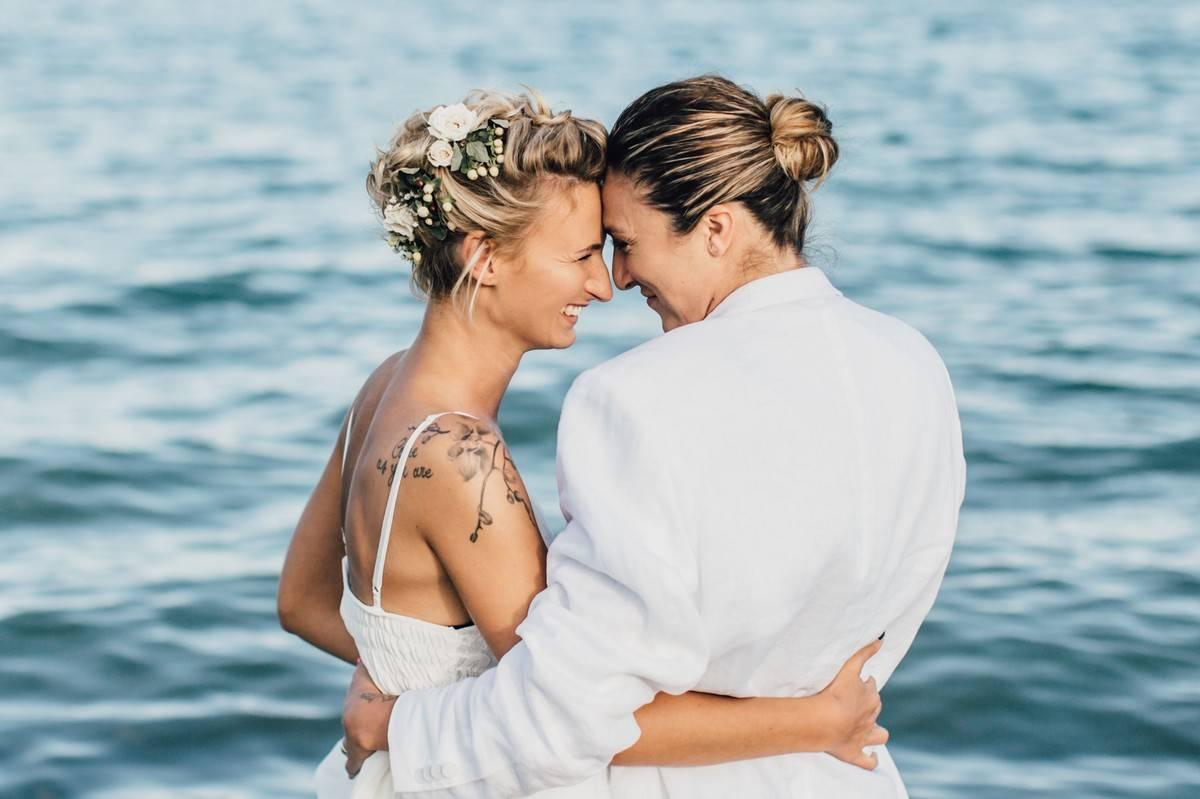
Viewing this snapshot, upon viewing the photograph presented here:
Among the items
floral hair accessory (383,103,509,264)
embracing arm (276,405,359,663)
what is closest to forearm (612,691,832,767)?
floral hair accessory (383,103,509,264)

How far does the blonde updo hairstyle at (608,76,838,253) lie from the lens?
2426 millimetres

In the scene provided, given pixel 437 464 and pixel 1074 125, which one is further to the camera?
pixel 1074 125

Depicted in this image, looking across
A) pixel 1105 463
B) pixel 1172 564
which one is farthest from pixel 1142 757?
pixel 1105 463

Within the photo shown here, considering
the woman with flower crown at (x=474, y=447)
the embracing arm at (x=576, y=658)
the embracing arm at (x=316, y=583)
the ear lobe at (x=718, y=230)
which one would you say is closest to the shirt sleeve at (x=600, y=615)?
the embracing arm at (x=576, y=658)

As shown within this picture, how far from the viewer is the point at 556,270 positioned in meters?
2.74

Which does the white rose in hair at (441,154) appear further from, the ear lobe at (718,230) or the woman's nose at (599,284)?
the ear lobe at (718,230)

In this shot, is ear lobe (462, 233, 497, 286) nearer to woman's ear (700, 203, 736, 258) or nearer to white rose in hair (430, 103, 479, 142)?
white rose in hair (430, 103, 479, 142)

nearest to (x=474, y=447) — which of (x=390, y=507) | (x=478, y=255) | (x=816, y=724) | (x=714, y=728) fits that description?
(x=390, y=507)

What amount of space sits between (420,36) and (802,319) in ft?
62.7

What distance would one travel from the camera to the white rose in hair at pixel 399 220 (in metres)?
2.73

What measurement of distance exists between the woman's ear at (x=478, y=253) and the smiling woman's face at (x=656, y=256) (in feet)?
0.70

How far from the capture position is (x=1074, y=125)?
623 inches

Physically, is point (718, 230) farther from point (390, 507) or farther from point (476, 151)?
point (390, 507)

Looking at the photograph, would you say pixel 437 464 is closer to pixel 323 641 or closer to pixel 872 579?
pixel 872 579
